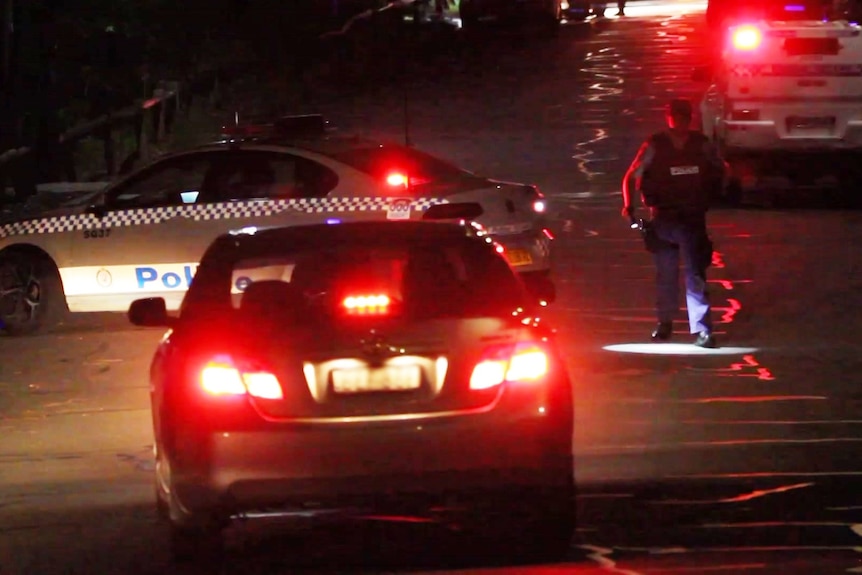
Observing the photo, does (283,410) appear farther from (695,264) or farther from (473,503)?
(695,264)

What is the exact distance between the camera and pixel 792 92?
774 inches

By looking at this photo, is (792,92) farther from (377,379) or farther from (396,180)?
(377,379)

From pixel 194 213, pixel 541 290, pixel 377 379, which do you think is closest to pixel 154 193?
pixel 194 213

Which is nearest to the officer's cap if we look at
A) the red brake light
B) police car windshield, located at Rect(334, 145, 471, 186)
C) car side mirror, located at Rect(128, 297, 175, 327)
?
police car windshield, located at Rect(334, 145, 471, 186)

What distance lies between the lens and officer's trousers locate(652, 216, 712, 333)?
11.8 meters

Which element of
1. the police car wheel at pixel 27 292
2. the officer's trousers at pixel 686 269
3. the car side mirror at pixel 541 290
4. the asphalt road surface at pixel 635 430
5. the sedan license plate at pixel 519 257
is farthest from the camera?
the police car wheel at pixel 27 292

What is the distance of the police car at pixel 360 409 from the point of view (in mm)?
6219

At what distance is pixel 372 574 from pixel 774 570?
4.94 feet

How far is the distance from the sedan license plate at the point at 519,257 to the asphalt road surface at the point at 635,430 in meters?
0.60

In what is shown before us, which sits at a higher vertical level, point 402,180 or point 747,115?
point 402,180

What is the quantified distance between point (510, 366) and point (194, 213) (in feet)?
22.7

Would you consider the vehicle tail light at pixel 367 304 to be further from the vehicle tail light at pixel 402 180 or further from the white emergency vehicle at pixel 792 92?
the white emergency vehicle at pixel 792 92

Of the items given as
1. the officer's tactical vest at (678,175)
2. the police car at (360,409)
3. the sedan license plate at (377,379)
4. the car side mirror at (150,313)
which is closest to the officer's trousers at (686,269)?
the officer's tactical vest at (678,175)

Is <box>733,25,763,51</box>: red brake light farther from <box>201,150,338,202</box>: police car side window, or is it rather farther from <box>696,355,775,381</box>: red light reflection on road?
<box>696,355,775,381</box>: red light reflection on road
